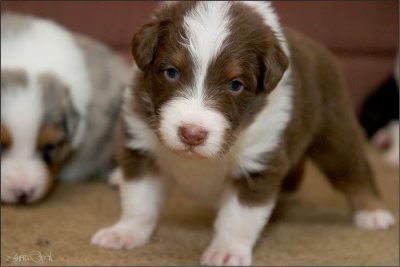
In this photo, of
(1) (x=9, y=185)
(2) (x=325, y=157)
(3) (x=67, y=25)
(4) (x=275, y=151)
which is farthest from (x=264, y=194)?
(3) (x=67, y=25)

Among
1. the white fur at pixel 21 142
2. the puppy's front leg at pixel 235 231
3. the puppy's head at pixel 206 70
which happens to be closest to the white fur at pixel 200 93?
the puppy's head at pixel 206 70

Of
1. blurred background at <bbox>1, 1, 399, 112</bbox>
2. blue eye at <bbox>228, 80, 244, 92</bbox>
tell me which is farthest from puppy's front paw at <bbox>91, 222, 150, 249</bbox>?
blurred background at <bbox>1, 1, 399, 112</bbox>

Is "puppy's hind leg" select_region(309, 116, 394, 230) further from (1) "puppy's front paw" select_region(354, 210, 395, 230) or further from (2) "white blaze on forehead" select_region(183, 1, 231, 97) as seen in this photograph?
(2) "white blaze on forehead" select_region(183, 1, 231, 97)

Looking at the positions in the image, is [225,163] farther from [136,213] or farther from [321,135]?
[321,135]

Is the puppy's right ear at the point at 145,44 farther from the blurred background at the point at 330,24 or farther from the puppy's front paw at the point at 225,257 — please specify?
the blurred background at the point at 330,24

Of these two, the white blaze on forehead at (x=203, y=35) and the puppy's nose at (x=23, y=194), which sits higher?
the white blaze on forehead at (x=203, y=35)

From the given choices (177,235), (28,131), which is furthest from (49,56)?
(177,235)
